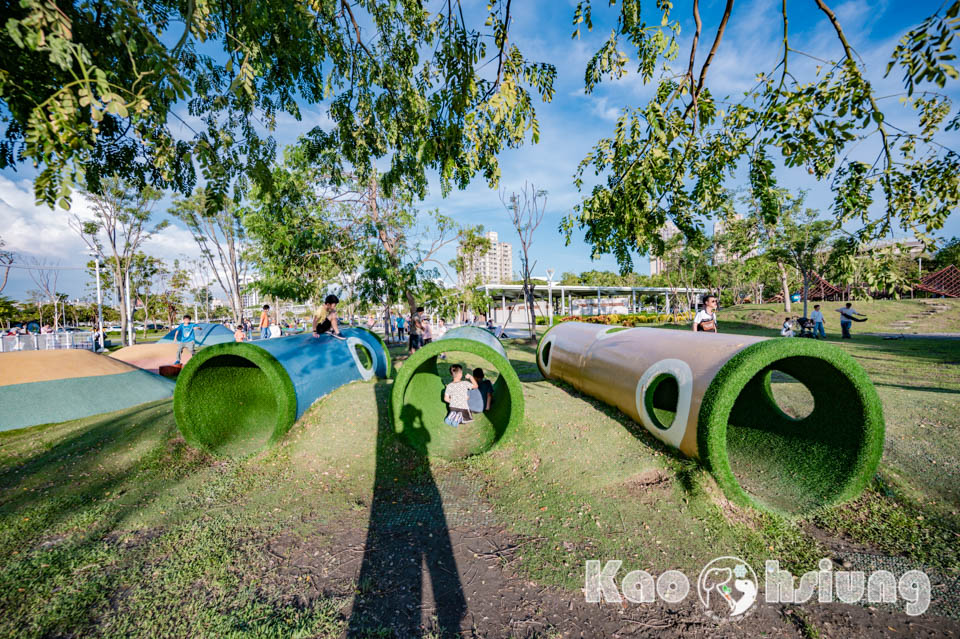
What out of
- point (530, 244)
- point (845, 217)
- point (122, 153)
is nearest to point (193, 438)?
point (122, 153)


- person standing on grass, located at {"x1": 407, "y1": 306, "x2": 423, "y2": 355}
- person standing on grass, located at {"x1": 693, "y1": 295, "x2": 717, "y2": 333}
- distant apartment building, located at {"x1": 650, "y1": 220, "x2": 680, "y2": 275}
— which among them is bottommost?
person standing on grass, located at {"x1": 407, "y1": 306, "x2": 423, "y2": 355}

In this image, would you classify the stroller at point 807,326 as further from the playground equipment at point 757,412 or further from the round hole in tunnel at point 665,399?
the round hole in tunnel at point 665,399

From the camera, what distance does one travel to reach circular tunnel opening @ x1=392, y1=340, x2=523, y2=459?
16.3ft

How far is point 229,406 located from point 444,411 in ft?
10.9

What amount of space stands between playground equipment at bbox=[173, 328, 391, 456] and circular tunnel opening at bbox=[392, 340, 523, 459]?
4.86 ft

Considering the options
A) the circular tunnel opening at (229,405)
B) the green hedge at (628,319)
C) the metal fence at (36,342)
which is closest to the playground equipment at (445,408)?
the circular tunnel opening at (229,405)

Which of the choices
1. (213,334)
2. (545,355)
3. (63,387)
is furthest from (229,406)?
(213,334)

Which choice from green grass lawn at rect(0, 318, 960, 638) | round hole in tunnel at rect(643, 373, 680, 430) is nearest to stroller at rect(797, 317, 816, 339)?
green grass lawn at rect(0, 318, 960, 638)

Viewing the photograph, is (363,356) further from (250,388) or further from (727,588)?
(727,588)

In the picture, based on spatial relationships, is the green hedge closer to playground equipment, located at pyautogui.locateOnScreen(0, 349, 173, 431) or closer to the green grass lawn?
playground equipment, located at pyautogui.locateOnScreen(0, 349, 173, 431)

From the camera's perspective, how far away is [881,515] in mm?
3639

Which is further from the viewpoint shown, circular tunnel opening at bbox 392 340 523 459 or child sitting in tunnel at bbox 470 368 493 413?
child sitting in tunnel at bbox 470 368 493 413

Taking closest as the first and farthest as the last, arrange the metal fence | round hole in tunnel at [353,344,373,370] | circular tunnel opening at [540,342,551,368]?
round hole in tunnel at [353,344,373,370]
circular tunnel opening at [540,342,551,368]
the metal fence

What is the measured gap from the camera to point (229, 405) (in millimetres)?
6008
